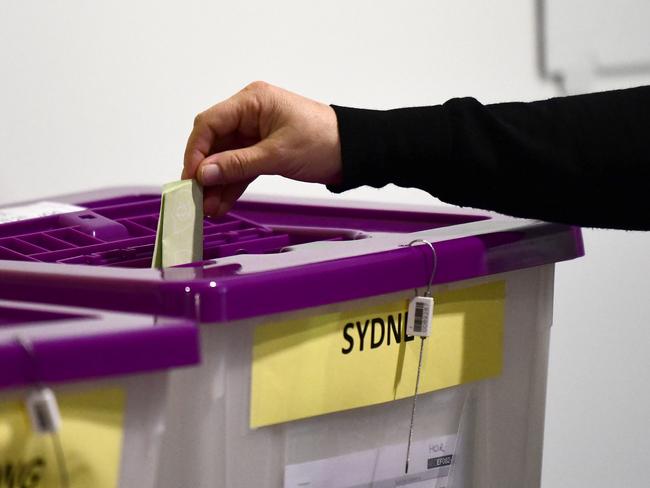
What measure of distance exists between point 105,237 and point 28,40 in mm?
338

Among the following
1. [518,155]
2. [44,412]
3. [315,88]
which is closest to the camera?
[44,412]

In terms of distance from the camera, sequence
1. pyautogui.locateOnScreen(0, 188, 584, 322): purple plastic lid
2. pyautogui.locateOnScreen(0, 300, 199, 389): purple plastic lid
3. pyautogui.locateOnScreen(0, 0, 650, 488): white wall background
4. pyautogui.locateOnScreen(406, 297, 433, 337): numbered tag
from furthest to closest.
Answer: pyautogui.locateOnScreen(0, 0, 650, 488): white wall background < pyautogui.locateOnScreen(406, 297, 433, 337): numbered tag < pyautogui.locateOnScreen(0, 188, 584, 322): purple plastic lid < pyautogui.locateOnScreen(0, 300, 199, 389): purple plastic lid

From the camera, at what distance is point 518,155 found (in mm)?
796

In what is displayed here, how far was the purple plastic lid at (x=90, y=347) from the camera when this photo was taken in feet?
→ 1.55

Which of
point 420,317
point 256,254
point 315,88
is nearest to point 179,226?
point 256,254

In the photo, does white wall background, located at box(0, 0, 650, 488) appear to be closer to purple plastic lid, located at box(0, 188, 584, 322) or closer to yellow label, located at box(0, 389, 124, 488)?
purple plastic lid, located at box(0, 188, 584, 322)

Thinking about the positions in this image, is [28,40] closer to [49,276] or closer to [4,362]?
[49,276]

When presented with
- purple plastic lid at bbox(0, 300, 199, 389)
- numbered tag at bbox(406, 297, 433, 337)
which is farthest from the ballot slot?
purple plastic lid at bbox(0, 300, 199, 389)

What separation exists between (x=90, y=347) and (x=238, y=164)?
30 centimetres

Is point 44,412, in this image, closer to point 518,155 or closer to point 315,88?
point 518,155

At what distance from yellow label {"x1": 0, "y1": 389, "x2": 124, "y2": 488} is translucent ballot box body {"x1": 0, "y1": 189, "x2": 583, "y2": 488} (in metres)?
0.09

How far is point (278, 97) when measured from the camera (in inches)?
30.4

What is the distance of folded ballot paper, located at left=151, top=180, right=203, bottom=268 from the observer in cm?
70

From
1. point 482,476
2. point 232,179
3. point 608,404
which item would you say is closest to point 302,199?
point 232,179
